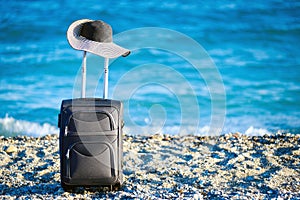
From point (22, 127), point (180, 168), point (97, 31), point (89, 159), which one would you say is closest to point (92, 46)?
point (97, 31)

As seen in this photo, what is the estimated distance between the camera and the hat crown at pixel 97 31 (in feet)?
16.6

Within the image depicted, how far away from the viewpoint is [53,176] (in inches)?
235

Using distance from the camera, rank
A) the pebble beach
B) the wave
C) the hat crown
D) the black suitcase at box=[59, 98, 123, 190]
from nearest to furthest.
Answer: the black suitcase at box=[59, 98, 123, 190], the hat crown, the pebble beach, the wave

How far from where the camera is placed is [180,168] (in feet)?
20.4

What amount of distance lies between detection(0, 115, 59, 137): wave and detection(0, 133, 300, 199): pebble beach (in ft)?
10.6

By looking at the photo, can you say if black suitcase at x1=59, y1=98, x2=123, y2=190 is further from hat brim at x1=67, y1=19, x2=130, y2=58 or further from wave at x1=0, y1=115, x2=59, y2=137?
wave at x1=0, y1=115, x2=59, y2=137

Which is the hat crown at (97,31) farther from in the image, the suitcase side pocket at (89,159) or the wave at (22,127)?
the wave at (22,127)

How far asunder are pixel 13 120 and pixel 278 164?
294 inches

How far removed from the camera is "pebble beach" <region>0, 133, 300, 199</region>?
17.4ft

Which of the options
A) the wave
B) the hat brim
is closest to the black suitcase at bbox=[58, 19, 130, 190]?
the hat brim

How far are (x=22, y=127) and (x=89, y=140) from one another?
711cm

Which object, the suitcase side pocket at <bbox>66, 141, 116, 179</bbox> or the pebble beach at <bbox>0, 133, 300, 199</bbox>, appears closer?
the suitcase side pocket at <bbox>66, 141, 116, 179</bbox>

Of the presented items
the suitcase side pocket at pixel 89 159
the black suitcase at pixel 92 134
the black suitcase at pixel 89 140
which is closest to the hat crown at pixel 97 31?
the black suitcase at pixel 92 134

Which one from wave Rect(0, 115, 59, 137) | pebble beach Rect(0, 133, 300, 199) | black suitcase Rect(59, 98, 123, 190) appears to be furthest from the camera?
wave Rect(0, 115, 59, 137)
